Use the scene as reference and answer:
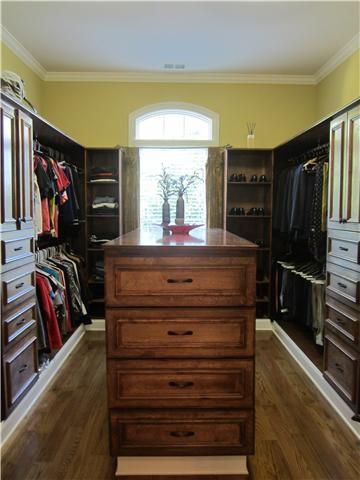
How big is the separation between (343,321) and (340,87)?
2757mm

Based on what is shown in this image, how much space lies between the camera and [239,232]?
15.3 ft

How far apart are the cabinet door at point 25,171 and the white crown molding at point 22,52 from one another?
1566 mm

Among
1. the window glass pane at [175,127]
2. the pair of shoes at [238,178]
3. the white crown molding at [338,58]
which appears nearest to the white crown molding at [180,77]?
the white crown molding at [338,58]

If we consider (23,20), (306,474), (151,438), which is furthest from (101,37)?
(306,474)

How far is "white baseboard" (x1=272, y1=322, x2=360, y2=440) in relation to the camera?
2.33m

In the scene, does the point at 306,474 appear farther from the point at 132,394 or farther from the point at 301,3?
the point at 301,3

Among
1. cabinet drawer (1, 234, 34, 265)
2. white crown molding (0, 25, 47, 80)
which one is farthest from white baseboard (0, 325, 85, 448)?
white crown molding (0, 25, 47, 80)

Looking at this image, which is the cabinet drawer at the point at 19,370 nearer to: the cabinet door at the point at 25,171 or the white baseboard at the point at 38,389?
the white baseboard at the point at 38,389

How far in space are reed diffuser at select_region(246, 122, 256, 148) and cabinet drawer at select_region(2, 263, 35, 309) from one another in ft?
9.86

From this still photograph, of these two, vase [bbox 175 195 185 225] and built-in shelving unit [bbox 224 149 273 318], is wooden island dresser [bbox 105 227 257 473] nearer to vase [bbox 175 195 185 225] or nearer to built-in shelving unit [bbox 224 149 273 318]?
vase [bbox 175 195 185 225]

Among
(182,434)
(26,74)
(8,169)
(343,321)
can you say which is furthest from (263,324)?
(26,74)

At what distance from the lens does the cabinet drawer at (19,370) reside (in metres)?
2.13

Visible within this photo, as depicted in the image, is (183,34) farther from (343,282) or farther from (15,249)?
(343,282)

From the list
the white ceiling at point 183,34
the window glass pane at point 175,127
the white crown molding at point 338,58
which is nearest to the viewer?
the white ceiling at point 183,34
